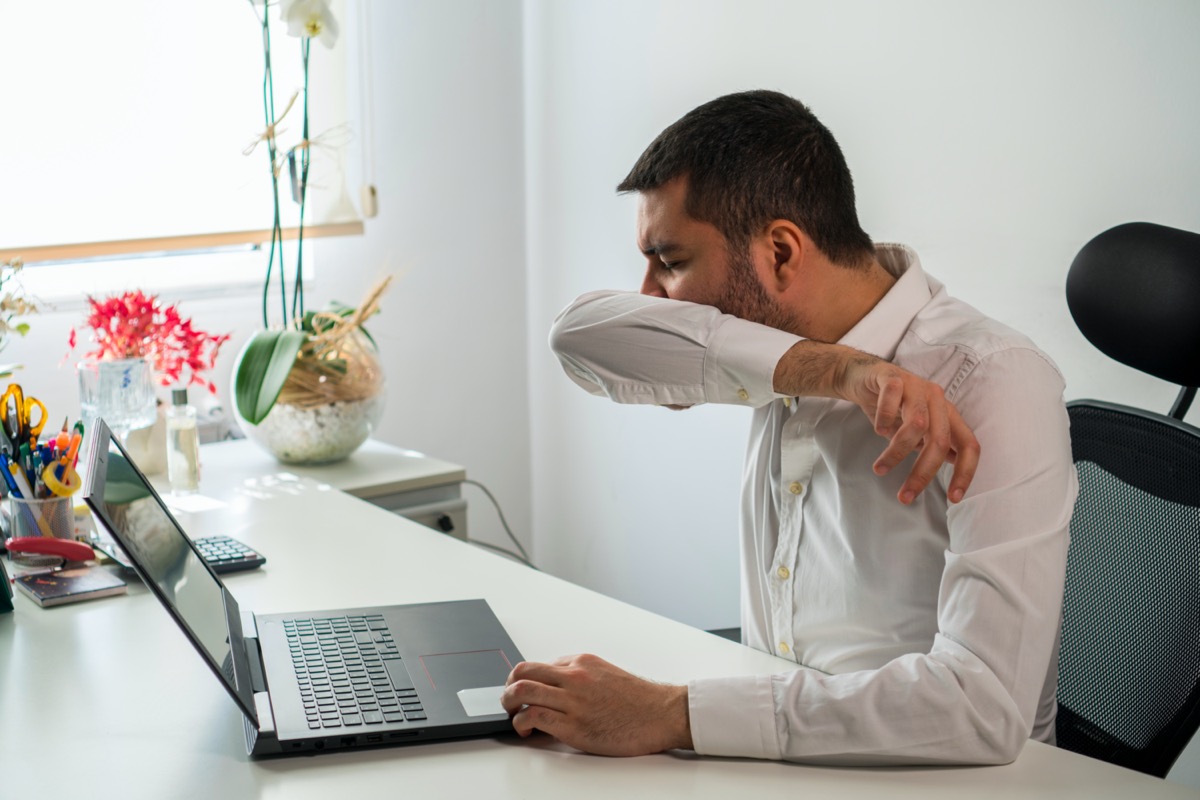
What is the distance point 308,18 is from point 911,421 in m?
1.49

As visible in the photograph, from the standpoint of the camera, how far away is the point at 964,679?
3.24ft

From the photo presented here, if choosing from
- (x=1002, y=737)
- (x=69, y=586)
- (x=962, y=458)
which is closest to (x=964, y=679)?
(x=1002, y=737)

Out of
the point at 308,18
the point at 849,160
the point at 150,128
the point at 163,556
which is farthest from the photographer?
the point at 150,128

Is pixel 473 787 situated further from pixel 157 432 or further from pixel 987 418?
pixel 157 432

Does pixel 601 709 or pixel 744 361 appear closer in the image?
pixel 601 709

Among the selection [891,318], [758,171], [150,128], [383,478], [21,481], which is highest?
[150,128]

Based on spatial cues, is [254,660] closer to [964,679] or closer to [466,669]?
[466,669]

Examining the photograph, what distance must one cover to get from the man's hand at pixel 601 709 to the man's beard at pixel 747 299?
433mm

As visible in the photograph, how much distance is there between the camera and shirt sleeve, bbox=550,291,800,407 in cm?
117

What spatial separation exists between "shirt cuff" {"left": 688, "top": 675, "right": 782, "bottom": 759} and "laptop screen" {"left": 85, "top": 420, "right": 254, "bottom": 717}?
389mm

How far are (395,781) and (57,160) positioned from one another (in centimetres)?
195

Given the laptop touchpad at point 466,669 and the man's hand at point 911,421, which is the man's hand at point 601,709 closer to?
the laptop touchpad at point 466,669

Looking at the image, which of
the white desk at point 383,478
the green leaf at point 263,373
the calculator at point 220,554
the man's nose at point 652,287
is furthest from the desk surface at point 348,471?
the man's nose at point 652,287

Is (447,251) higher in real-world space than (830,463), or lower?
higher
